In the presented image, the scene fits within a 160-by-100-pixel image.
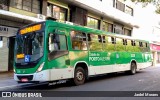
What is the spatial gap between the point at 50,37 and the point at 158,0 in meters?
8.10

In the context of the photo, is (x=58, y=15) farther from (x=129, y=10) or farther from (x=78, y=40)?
(x=129, y=10)

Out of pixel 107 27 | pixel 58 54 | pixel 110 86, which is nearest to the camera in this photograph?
pixel 58 54

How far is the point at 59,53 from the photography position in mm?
11469

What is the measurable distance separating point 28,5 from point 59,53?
380 inches

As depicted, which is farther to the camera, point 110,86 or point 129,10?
point 129,10

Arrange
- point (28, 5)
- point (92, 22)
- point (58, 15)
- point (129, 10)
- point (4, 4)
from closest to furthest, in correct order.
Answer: point (4, 4)
point (28, 5)
point (58, 15)
point (92, 22)
point (129, 10)

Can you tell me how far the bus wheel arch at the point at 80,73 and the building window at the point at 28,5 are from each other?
8.38m

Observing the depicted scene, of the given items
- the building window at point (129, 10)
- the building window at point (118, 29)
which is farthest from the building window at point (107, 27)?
the building window at point (129, 10)

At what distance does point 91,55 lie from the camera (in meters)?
13.7

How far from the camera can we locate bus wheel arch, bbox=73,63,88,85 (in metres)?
12.5

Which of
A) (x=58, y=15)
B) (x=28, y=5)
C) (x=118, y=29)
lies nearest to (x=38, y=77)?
(x=28, y=5)

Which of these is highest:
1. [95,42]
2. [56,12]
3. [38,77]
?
[56,12]

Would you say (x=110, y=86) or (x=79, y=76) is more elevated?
(x=79, y=76)

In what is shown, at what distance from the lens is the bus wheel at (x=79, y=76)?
12.4 m
